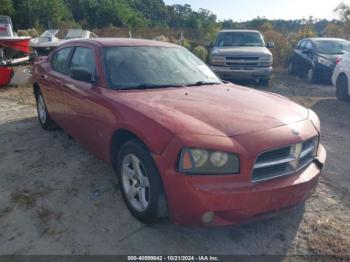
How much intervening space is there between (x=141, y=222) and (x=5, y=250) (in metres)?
1.18

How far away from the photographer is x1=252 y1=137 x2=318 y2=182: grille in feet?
9.15

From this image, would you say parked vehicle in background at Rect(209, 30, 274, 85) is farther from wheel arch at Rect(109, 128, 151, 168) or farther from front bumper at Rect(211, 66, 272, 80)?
wheel arch at Rect(109, 128, 151, 168)

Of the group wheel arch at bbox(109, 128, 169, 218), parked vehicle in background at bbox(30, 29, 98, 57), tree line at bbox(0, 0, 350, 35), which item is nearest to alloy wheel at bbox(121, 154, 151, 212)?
wheel arch at bbox(109, 128, 169, 218)

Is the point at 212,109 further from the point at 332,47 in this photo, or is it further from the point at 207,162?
the point at 332,47

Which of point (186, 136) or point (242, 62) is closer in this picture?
point (186, 136)

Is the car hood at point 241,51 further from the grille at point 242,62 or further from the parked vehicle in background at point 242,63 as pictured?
the grille at point 242,62

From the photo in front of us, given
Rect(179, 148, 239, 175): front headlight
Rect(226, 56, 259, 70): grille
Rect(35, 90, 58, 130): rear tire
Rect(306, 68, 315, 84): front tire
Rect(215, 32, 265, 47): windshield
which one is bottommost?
Rect(306, 68, 315, 84): front tire

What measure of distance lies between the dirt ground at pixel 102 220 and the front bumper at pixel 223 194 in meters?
0.38

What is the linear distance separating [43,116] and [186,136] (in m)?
→ 4.12

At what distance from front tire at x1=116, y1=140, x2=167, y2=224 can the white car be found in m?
7.40

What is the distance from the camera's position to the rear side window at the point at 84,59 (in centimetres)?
408

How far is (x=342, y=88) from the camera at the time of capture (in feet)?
30.1

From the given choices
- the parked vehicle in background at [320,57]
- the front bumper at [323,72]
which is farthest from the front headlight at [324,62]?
the front bumper at [323,72]

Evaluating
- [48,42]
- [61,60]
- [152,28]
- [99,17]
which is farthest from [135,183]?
[99,17]
